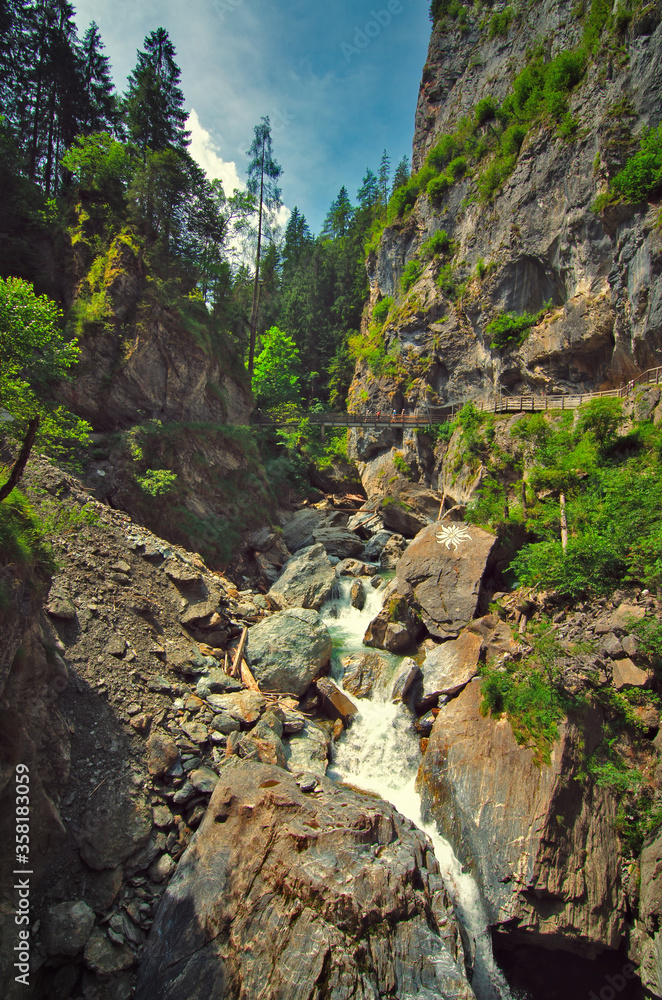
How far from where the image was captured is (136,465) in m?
17.3

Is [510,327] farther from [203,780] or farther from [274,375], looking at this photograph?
[203,780]

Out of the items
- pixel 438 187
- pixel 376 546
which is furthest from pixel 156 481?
pixel 438 187

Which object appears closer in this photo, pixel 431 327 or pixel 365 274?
pixel 431 327

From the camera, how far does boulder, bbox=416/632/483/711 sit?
1158cm

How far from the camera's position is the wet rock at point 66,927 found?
5586mm

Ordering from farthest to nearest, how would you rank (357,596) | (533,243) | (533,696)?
(533,243)
(357,596)
(533,696)

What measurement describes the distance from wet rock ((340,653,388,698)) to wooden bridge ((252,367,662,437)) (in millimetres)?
12326

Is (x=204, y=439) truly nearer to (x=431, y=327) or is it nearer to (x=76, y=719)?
(x=76, y=719)

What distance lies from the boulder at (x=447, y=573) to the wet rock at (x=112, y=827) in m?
9.36

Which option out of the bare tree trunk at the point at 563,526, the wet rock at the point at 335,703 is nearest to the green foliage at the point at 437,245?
the bare tree trunk at the point at 563,526

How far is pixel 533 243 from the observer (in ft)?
66.7

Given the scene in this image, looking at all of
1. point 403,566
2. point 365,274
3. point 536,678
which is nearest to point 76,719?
point 536,678

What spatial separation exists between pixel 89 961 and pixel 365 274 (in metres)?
46.0

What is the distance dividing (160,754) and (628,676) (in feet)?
30.3
